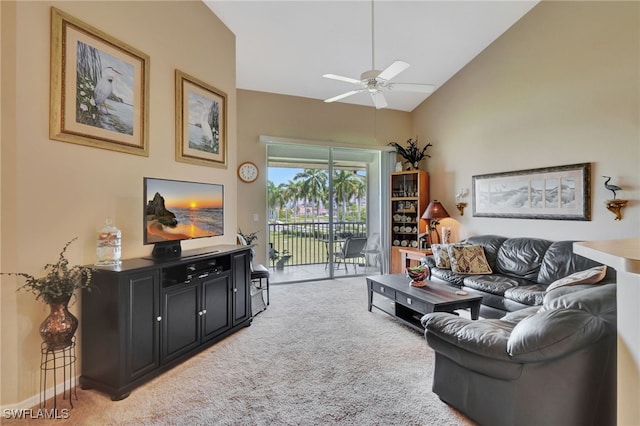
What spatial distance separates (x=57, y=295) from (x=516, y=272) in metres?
4.57

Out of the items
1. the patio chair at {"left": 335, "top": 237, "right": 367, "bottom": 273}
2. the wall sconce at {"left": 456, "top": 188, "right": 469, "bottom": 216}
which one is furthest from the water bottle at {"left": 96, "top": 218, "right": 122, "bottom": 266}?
the wall sconce at {"left": 456, "top": 188, "right": 469, "bottom": 216}

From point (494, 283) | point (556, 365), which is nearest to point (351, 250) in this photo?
point (494, 283)

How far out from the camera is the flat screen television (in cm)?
263

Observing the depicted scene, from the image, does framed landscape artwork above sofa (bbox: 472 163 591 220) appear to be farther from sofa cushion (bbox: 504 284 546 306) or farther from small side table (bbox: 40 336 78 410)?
small side table (bbox: 40 336 78 410)

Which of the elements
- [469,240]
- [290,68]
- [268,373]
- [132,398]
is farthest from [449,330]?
[290,68]

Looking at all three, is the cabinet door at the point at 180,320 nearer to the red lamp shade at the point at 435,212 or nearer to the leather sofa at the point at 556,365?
the leather sofa at the point at 556,365

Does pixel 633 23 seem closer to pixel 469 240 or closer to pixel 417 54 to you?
pixel 417 54

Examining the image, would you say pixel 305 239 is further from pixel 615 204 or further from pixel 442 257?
pixel 615 204

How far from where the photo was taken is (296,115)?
540 cm

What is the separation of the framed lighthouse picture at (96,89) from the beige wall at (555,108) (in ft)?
14.8

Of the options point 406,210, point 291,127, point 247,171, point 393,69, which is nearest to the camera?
point 393,69

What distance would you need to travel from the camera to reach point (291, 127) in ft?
17.6

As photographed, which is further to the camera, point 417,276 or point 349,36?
point 349,36

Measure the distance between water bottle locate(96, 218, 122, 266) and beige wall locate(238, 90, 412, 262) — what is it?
2588 mm
